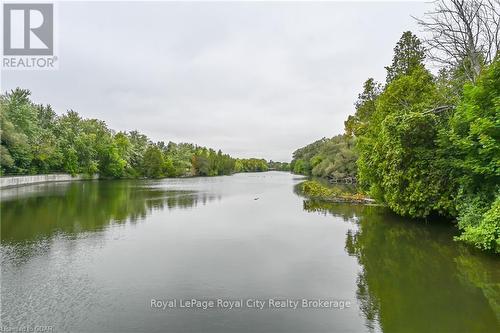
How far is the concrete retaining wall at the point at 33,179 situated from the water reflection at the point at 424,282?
3878cm

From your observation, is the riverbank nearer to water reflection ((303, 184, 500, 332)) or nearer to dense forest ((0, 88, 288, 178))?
water reflection ((303, 184, 500, 332))

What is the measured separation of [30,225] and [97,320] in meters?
11.3

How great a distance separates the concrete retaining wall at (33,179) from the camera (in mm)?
35219

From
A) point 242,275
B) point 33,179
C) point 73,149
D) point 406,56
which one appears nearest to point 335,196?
point 406,56

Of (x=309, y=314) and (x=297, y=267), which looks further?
(x=297, y=267)

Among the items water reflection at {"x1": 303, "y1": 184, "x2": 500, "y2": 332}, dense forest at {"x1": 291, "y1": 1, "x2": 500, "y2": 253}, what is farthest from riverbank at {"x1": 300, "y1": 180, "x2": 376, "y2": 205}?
water reflection at {"x1": 303, "y1": 184, "x2": 500, "y2": 332}

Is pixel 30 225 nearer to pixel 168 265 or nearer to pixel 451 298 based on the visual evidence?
pixel 168 265

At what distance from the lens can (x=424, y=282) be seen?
775 centimetres

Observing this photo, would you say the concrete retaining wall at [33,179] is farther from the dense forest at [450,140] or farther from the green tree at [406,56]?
the green tree at [406,56]

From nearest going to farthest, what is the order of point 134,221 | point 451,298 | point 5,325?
point 5,325, point 451,298, point 134,221

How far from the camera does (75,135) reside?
5628cm

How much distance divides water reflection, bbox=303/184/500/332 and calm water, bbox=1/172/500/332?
31mm

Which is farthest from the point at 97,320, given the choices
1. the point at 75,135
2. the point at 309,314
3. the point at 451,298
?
the point at 75,135

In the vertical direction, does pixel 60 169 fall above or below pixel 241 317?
above
